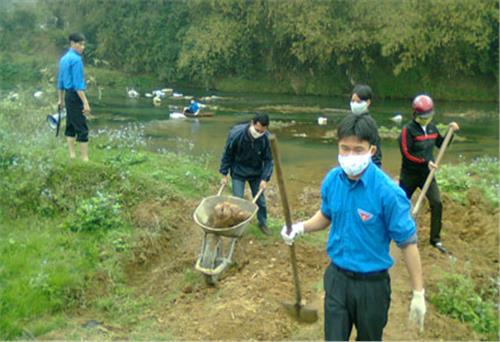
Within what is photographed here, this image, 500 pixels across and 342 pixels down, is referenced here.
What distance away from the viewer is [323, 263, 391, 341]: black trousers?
3.20m

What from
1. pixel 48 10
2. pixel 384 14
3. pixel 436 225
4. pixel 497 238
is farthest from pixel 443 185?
pixel 48 10

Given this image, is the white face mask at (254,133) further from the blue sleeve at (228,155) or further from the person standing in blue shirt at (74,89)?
the person standing in blue shirt at (74,89)

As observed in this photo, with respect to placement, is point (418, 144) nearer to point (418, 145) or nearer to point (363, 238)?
point (418, 145)

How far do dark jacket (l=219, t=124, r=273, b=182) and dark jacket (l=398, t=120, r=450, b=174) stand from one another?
1555mm

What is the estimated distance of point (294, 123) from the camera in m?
20.3

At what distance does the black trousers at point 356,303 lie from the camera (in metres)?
3.20

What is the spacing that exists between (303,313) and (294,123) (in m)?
15.8

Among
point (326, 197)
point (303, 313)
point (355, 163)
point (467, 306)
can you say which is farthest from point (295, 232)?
point (467, 306)

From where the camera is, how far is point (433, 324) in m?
4.82

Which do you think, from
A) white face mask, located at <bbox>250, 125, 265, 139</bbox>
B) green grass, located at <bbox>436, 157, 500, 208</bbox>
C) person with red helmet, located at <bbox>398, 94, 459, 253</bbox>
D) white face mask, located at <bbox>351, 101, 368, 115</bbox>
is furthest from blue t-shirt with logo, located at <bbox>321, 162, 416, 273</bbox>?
green grass, located at <bbox>436, 157, 500, 208</bbox>

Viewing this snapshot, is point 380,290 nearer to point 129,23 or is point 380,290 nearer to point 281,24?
point 281,24

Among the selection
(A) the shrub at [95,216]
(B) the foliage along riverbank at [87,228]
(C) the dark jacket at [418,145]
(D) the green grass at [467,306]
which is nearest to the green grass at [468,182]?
(B) the foliage along riverbank at [87,228]

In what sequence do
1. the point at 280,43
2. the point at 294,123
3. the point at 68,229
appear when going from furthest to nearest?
the point at 280,43, the point at 294,123, the point at 68,229

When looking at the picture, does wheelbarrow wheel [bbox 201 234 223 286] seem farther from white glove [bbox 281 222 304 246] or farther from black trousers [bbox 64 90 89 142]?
black trousers [bbox 64 90 89 142]
